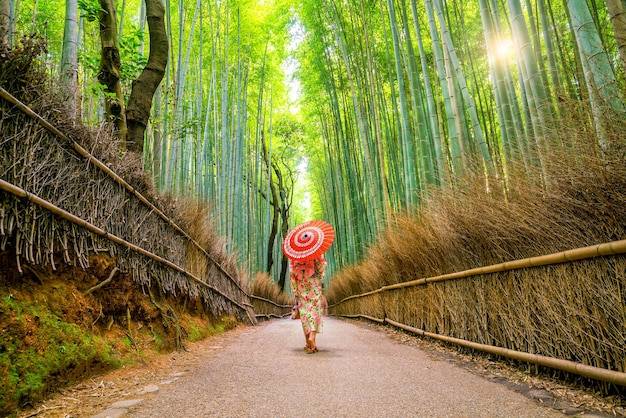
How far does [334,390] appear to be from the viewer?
Result: 199 centimetres

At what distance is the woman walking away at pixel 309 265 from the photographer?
138 inches

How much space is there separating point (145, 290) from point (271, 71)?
9197mm

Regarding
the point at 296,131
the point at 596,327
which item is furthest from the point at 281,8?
the point at 596,327

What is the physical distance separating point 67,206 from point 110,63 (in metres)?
2.26

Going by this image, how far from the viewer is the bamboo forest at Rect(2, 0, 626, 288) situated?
2.78 m

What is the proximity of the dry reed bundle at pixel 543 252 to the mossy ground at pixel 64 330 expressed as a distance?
2.29 meters

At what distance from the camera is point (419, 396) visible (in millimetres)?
1868

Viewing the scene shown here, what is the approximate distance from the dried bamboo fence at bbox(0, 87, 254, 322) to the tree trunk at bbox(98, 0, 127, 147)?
3.93 feet

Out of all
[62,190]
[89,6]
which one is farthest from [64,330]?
[89,6]

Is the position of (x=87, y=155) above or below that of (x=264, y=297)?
above

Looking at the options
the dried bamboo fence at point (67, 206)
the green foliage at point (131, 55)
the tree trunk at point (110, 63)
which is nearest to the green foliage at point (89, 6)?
the tree trunk at point (110, 63)

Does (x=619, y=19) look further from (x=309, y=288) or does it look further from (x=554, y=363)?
(x=309, y=288)

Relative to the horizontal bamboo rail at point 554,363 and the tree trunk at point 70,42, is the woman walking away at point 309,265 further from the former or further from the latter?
the tree trunk at point 70,42

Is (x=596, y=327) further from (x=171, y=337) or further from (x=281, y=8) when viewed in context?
(x=281, y=8)
